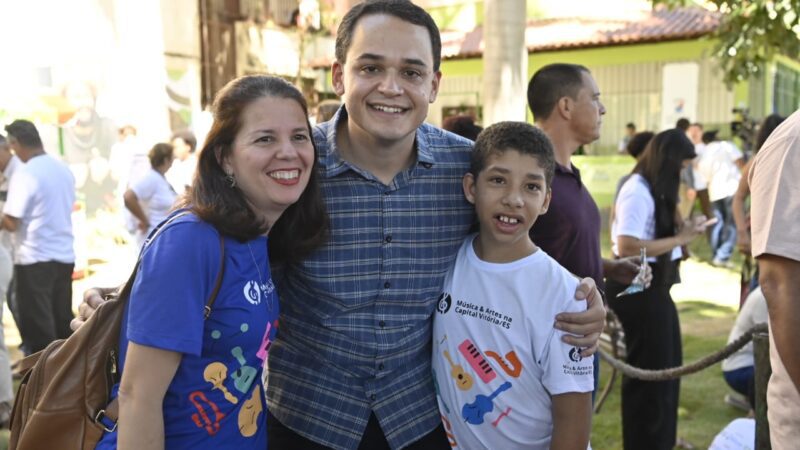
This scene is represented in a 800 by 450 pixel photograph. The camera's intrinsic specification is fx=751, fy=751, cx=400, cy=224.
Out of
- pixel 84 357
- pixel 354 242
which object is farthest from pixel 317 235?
pixel 84 357

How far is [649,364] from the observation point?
4.58 meters

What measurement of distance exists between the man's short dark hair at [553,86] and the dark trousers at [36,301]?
4378mm

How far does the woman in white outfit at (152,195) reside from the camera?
695 centimetres

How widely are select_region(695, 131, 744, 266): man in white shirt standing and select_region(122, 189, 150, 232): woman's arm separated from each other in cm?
809

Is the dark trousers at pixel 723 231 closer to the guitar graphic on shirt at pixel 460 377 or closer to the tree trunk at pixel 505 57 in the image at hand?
the tree trunk at pixel 505 57

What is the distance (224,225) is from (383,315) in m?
0.61

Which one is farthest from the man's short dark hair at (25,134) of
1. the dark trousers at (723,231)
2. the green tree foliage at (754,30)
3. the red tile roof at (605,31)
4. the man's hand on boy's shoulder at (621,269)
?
the red tile roof at (605,31)

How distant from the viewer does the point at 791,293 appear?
1.81 m

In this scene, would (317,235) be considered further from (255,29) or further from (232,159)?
(255,29)

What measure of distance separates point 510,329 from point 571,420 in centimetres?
29

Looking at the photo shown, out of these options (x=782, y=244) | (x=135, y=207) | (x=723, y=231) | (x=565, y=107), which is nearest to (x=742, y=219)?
(x=565, y=107)

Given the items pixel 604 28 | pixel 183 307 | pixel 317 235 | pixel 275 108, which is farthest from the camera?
pixel 604 28

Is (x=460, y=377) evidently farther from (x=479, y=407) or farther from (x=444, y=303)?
(x=444, y=303)

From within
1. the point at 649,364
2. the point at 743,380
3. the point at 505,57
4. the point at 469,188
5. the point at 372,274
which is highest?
the point at 505,57
